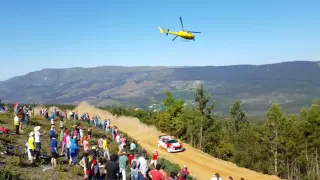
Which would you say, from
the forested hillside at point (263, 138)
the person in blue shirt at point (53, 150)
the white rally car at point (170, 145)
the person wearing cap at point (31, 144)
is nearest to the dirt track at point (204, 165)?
the white rally car at point (170, 145)

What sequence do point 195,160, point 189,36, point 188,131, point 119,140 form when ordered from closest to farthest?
1. point 119,140
2. point 189,36
3. point 195,160
4. point 188,131

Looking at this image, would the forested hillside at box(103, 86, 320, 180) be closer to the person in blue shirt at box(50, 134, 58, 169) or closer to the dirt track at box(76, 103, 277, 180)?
the dirt track at box(76, 103, 277, 180)

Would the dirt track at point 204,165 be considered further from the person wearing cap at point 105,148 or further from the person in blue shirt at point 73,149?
the person in blue shirt at point 73,149

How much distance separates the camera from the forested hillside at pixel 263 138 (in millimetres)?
49875

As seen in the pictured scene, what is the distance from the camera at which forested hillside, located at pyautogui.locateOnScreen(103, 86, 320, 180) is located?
49875 millimetres

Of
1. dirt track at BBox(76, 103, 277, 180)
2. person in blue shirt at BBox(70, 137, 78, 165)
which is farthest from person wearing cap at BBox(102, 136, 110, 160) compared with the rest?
dirt track at BBox(76, 103, 277, 180)

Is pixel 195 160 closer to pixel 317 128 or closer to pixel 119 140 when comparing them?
pixel 119 140

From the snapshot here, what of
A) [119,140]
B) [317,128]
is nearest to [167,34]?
[119,140]

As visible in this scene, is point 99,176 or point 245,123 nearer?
point 99,176

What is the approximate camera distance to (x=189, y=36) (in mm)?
28625

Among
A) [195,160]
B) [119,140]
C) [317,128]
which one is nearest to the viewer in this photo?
[119,140]

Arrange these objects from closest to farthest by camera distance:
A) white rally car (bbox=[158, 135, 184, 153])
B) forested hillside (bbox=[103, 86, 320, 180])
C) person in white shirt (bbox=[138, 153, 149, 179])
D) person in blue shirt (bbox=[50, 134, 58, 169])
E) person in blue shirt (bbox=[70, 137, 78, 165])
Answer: person in white shirt (bbox=[138, 153, 149, 179]) → person in blue shirt (bbox=[50, 134, 58, 169]) → person in blue shirt (bbox=[70, 137, 78, 165]) → white rally car (bbox=[158, 135, 184, 153]) → forested hillside (bbox=[103, 86, 320, 180])

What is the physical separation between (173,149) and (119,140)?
51.0 ft

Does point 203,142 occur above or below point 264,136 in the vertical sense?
below
